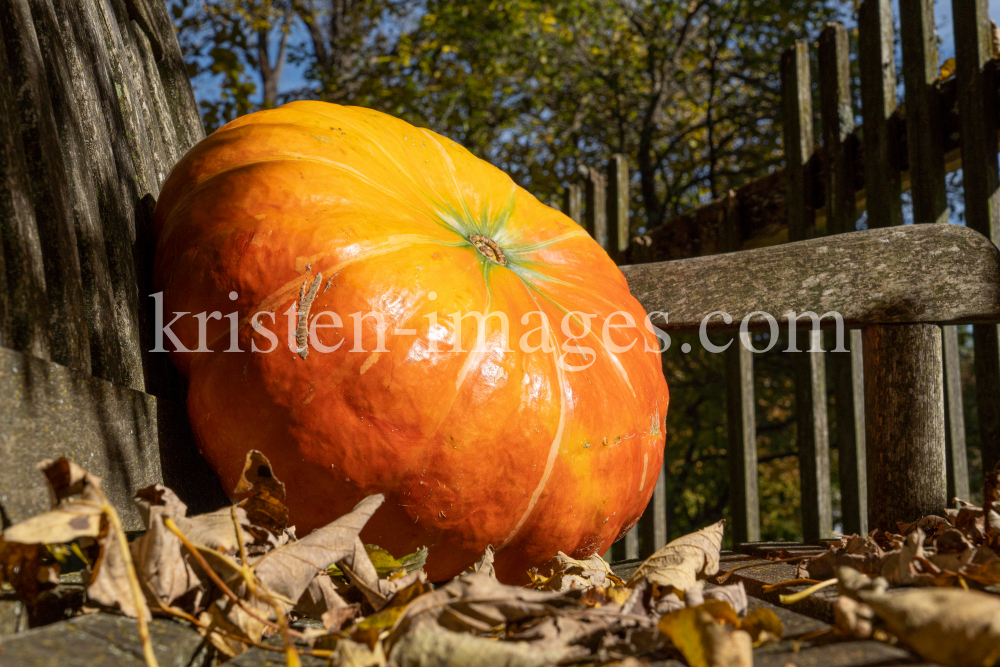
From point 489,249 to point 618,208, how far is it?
2.35m

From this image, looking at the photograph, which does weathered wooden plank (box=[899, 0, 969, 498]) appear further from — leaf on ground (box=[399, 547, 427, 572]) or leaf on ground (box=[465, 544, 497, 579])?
leaf on ground (box=[399, 547, 427, 572])

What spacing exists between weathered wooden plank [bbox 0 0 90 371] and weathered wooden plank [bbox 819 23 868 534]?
92.6 inches

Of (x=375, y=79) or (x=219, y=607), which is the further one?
(x=375, y=79)

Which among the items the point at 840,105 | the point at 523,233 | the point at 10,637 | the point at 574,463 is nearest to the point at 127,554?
the point at 10,637

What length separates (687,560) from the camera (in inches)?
49.7

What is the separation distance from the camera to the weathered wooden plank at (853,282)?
1777mm

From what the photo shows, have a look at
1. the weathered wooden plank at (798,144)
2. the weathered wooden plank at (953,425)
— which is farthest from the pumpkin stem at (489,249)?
the weathered wooden plank at (798,144)

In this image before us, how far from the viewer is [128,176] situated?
1699 millimetres

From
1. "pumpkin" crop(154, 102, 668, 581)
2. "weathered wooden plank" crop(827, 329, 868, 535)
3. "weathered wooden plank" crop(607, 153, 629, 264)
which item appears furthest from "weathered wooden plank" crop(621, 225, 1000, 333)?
"weathered wooden plank" crop(607, 153, 629, 264)

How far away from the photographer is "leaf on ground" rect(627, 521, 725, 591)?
1.18 metres

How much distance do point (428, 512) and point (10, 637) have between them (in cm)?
74

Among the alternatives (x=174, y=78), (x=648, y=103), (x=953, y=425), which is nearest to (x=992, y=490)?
(x=953, y=425)

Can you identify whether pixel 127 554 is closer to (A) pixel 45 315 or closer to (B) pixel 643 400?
(A) pixel 45 315

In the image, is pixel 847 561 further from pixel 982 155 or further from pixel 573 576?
pixel 982 155
